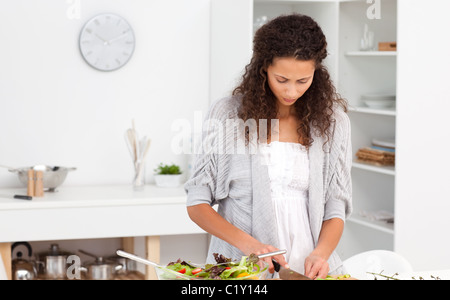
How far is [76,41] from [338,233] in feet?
6.04

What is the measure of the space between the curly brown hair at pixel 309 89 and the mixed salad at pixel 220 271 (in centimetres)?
35

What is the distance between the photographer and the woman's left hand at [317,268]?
1236mm

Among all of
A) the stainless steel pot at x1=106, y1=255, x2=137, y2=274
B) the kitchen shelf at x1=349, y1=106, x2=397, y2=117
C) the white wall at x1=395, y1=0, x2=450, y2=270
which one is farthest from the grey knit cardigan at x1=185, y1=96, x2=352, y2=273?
the stainless steel pot at x1=106, y1=255, x2=137, y2=274

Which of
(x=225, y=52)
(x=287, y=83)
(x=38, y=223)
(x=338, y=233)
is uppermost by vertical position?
(x=225, y=52)

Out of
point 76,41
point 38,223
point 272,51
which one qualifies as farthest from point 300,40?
point 76,41

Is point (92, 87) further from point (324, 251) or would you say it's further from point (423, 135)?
point (324, 251)

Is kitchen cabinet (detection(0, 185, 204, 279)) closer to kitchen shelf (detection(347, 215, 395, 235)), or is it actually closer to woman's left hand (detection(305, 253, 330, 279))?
kitchen shelf (detection(347, 215, 395, 235))

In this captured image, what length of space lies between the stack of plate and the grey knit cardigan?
1.52 m

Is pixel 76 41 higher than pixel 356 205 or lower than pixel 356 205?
higher

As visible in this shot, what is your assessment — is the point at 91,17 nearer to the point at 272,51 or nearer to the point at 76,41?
the point at 76,41

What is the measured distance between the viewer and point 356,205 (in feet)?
9.89

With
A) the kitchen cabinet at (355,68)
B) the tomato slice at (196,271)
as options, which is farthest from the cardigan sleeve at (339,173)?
the kitchen cabinet at (355,68)

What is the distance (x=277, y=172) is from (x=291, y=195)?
0.06 m
